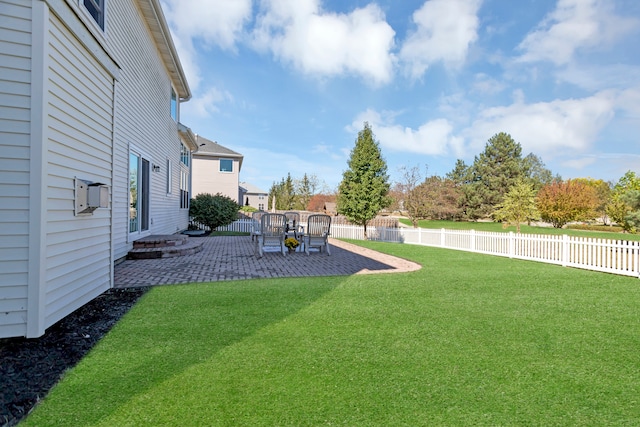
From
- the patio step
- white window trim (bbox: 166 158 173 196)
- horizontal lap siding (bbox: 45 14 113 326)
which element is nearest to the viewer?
horizontal lap siding (bbox: 45 14 113 326)

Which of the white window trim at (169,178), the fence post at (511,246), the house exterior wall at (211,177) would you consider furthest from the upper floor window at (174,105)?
the fence post at (511,246)

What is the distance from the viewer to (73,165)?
369cm

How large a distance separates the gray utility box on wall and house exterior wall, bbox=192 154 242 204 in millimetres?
23322

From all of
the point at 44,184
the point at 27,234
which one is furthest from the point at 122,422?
the point at 44,184

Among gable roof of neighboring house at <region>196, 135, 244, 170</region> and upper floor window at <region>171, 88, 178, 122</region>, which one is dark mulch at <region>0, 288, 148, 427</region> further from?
gable roof of neighboring house at <region>196, 135, 244, 170</region>

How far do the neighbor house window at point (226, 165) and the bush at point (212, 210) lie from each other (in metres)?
10.5

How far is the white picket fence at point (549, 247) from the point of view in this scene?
7.61 m

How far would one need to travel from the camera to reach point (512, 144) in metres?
38.5

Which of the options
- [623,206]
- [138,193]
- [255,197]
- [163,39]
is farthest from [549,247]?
[255,197]

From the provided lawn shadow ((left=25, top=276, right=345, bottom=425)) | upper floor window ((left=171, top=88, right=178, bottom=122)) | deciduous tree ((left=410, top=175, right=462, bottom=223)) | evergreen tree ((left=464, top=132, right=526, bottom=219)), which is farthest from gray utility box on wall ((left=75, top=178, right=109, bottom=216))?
evergreen tree ((left=464, top=132, right=526, bottom=219))

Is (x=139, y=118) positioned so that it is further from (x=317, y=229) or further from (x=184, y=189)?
(x=184, y=189)

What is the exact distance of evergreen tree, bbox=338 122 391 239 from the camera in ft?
63.5

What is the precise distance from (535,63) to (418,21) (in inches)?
214

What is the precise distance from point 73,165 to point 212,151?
24.0 meters
